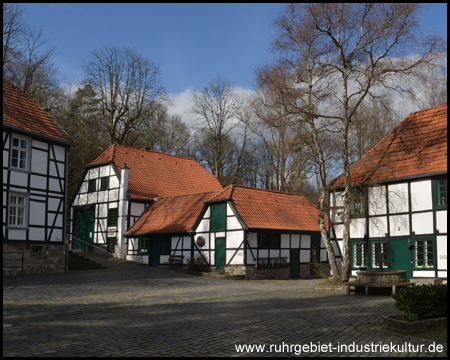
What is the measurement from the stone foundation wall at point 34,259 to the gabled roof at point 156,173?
10940 mm

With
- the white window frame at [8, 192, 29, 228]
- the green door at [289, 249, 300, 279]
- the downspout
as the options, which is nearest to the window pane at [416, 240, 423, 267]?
the green door at [289, 249, 300, 279]

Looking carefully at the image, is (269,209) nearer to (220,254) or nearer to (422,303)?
(220,254)

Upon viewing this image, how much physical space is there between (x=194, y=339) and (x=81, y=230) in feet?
99.0

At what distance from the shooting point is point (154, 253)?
104 feet

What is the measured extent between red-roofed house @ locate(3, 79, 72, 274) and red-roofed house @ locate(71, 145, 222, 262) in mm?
9107

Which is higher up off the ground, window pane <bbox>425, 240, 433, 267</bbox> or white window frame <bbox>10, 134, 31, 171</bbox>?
white window frame <bbox>10, 134, 31, 171</bbox>

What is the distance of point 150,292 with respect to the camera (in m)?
17.4

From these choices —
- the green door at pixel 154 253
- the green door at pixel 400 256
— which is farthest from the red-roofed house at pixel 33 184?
the green door at pixel 400 256

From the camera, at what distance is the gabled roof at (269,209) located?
2772 centimetres

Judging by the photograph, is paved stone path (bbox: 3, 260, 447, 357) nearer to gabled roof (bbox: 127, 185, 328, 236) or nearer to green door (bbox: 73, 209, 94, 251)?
gabled roof (bbox: 127, 185, 328, 236)

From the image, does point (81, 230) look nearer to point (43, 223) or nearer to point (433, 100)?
point (43, 223)

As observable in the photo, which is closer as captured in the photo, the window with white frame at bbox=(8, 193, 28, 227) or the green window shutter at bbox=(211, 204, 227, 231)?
the window with white frame at bbox=(8, 193, 28, 227)

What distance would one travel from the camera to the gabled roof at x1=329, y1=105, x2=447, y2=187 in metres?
22.0

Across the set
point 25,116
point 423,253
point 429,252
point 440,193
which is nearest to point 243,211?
point 423,253
